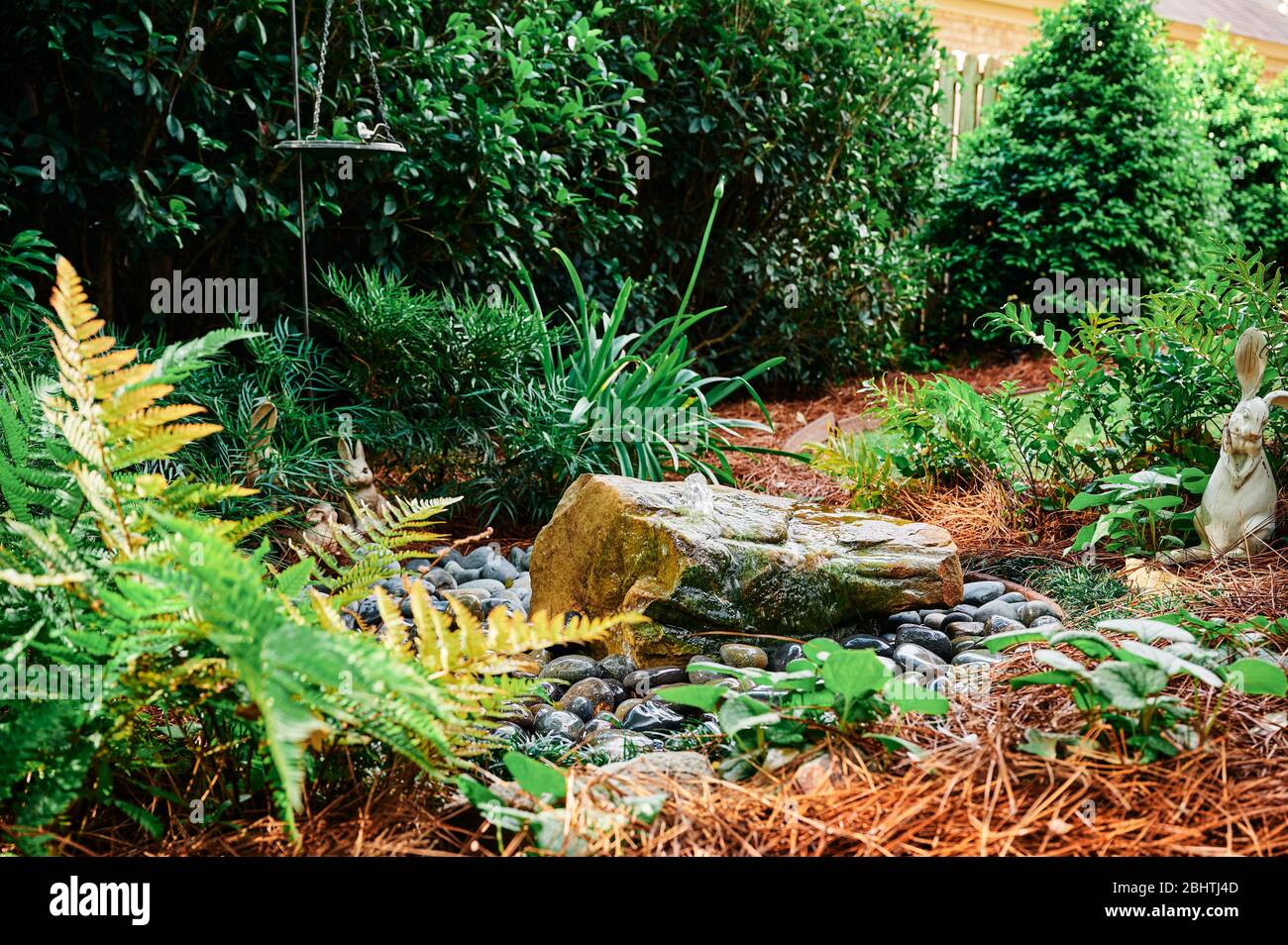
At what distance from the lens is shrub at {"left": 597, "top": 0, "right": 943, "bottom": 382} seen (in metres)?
6.36

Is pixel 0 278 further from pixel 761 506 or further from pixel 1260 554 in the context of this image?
pixel 1260 554

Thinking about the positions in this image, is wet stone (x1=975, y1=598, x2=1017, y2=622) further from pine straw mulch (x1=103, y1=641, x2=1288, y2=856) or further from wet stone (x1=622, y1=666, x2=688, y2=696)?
pine straw mulch (x1=103, y1=641, x2=1288, y2=856)

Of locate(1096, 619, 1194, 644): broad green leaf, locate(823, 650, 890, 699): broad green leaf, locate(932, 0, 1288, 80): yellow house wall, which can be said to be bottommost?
locate(823, 650, 890, 699): broad green leaf

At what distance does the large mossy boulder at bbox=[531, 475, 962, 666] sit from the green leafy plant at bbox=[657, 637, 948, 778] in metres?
1.04

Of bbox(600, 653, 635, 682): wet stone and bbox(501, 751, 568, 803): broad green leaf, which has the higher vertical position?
bbox(501, 751, 568, 803): broad green leaf

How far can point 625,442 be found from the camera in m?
4.14

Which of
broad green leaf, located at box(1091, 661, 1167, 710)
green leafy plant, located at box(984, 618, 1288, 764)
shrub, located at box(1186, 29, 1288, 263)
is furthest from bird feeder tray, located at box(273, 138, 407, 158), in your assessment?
shrub, located at box(1186, 29, 1288, 263)

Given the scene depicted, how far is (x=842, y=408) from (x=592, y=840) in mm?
5732

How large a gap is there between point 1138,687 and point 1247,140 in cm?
1030

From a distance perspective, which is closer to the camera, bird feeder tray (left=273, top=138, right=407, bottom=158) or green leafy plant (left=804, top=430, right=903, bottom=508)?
bird feeder tray (left=273, top=138, right=407, bottom=158)

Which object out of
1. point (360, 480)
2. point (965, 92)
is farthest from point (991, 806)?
point (965, 92)

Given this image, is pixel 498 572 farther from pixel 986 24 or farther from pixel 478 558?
pixel 986 24

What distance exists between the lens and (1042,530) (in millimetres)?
3641
